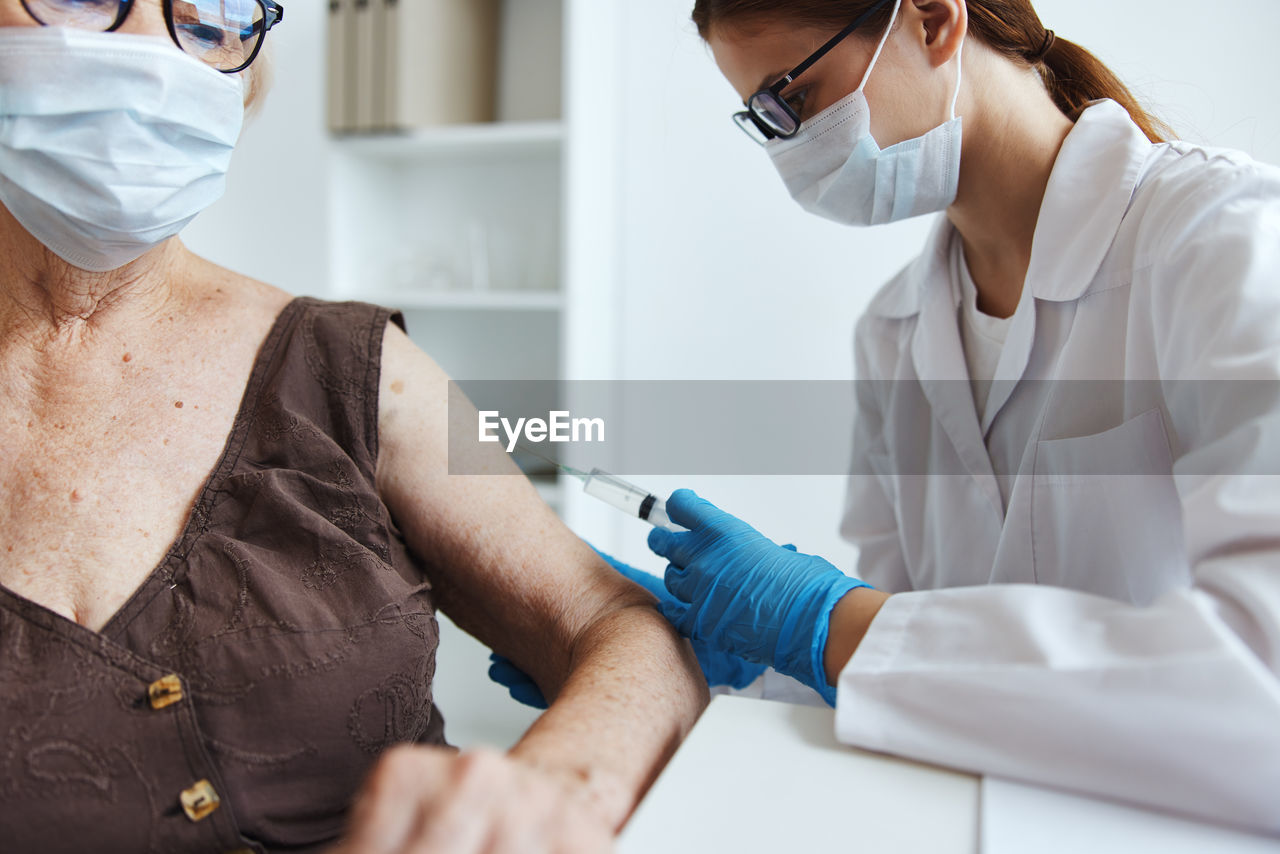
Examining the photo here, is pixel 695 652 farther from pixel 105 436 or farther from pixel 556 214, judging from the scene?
pixel 556 214

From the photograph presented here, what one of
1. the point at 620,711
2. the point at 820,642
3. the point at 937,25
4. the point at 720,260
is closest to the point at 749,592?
the point at 820,642

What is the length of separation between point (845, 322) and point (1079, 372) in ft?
3.72

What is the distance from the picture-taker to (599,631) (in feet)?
3.04

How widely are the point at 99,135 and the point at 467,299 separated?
67.8 inches

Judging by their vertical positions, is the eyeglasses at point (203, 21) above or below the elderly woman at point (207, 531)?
above

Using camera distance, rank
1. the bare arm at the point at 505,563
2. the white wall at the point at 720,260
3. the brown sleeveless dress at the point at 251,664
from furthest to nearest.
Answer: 1. the white wall at the point at 720,260
2. the bare arm at the point at 505,563
3. the brown sleeveless dress at the point at 251,664

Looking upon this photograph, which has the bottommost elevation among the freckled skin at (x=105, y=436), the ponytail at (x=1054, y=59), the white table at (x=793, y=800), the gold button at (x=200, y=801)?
the gold button at (x=200, y=801)

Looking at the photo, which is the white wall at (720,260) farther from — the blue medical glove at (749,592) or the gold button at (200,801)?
the gold button at (200,801)

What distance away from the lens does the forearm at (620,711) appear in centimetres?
69

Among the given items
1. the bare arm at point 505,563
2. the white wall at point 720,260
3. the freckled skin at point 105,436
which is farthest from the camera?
the white wall at point 720,260

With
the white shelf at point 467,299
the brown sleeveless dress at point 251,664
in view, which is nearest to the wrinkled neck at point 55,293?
the brown sleeveless dress at point 251,664

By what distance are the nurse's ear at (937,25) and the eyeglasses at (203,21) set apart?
2.58 feet

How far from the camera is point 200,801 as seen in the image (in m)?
0.73

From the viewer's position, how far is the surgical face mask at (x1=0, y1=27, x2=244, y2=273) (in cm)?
81
